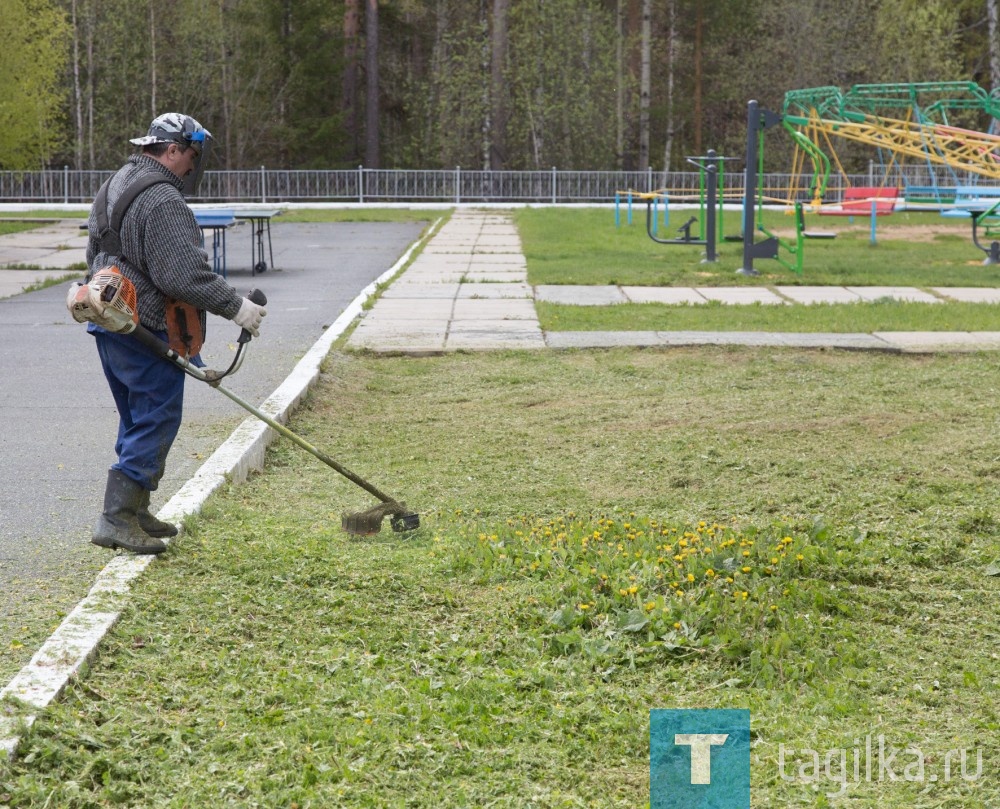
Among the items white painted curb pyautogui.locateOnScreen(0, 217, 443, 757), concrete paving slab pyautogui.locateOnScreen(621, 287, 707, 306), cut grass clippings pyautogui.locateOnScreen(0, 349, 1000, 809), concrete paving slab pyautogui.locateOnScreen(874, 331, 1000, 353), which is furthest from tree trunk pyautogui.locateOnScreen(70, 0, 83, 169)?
cut grass clippings pyautogui.locateOnScreen(0, 349, 1000, 809)

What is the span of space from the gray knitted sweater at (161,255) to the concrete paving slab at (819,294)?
9.32 metres

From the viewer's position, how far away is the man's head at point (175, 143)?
16.2ft

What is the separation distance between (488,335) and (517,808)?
25.7 ft

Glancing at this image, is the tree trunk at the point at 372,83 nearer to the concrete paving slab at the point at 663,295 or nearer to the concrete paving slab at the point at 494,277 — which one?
the concrete paving slab at the point at 494,277

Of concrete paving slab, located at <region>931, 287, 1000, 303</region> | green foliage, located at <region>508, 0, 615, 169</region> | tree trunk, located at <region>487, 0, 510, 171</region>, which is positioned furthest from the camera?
green foliage, located at <region>508, 0, 615, 169</region>

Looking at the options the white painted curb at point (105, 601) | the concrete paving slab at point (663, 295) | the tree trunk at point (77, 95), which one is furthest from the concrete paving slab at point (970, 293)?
the tree trunk at point (77, 95)

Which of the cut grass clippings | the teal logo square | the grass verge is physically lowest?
the teal logo square

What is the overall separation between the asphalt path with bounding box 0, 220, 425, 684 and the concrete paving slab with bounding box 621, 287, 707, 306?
306 cm

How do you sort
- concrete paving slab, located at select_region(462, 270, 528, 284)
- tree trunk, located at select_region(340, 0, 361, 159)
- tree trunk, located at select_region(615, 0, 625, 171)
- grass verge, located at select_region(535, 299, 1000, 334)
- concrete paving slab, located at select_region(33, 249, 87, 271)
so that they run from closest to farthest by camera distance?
grass verge, located at select_region(535, 299, 1000, 334), concrete paving slab, located at select_region(462, 270, 528, 284), concrete paving slab, located at select_region(33, 249, 87, 271), tree trunk, located at select_region(340, 0, 361, 159), tree trunk, located at select_region(615, 0, 625, 171)

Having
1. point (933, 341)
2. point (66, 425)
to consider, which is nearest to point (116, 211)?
point (66, 425)

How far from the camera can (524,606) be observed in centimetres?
447

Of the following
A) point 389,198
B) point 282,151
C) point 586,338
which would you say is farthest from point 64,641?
point 282,151

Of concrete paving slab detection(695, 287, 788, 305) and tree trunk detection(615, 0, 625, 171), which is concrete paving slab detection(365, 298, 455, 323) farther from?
tree trunk detection(615, 0, 625, 171)

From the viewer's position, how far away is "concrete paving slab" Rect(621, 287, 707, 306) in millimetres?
13297
